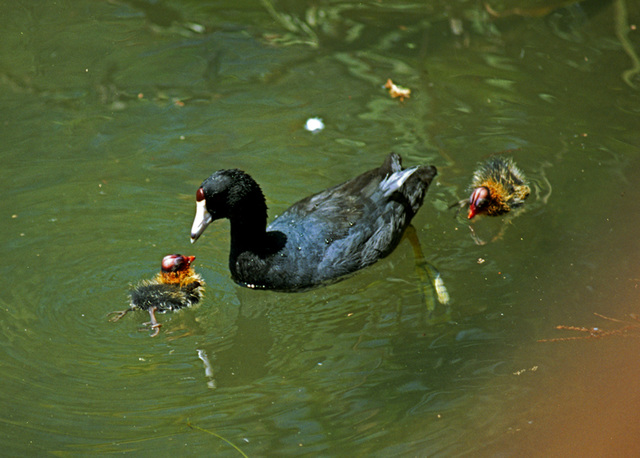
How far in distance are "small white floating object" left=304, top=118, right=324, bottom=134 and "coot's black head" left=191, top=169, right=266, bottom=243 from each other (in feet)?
5.71

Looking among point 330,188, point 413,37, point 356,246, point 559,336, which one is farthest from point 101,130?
point 559,336

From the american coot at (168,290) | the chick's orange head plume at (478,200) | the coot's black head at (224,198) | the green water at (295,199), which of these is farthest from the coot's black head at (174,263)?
the chick's orange head plume at (478,200)

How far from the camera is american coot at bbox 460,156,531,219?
5598mm

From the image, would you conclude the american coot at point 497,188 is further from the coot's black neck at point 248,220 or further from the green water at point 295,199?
the coot's black neck at point 248,220

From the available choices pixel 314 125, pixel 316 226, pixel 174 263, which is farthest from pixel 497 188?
pixel 174 263

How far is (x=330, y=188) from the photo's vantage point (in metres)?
5.63

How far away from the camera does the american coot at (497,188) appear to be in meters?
5.60

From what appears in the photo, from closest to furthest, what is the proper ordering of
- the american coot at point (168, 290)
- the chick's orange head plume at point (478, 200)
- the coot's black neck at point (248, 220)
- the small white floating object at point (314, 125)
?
the american coot at point (168, 290) < the coot's black neck at point (248, 220) < the chick's orange head plume at point (478, 200) < the small white floating object at point (314, 125)

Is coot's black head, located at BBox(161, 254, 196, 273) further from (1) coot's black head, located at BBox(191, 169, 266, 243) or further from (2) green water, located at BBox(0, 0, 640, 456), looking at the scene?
(2) green water, located at BBox(0, 0, 640, 456)

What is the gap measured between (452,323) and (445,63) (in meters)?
3.36

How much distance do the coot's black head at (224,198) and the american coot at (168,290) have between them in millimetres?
238

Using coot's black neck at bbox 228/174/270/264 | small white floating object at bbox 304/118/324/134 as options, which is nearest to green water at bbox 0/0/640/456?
small white floating object at bbox 304/118/324/134

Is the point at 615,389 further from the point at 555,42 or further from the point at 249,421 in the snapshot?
the point at 555,42

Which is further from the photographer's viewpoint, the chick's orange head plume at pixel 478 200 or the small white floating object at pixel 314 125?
the small white floating object at pixel 314 125
